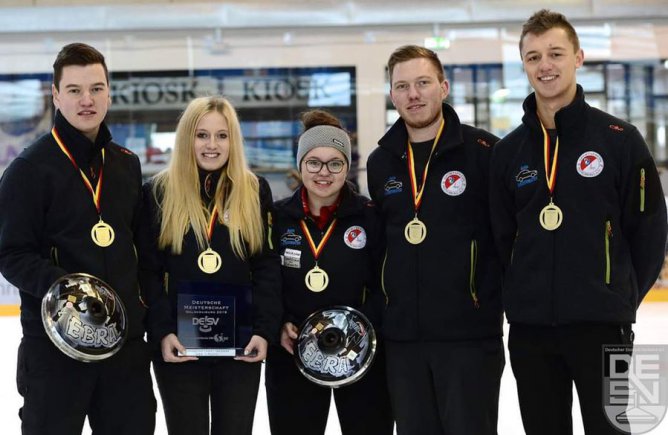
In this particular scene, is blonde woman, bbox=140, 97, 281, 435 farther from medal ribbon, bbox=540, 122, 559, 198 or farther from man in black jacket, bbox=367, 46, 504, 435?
medal ribbon, bbox=540, 122, 559, 198

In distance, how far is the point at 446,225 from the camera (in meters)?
3.23

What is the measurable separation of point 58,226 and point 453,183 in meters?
1.43

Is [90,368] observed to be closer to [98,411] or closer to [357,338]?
[98,411]

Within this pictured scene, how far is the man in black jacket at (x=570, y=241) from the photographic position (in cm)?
294

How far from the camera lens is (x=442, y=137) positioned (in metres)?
Answer: 3.34

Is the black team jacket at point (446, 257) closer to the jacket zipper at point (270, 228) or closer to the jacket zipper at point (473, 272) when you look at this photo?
the jacket zipper at point (473, 272)

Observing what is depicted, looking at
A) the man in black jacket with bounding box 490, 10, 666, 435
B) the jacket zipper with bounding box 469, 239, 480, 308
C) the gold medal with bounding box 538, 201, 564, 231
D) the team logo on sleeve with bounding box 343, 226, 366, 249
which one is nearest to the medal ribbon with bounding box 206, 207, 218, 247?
the team logo on sleeve with bounding box 343, 226, 366, 249

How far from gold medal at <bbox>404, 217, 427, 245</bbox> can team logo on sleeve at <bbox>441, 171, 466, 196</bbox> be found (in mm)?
158

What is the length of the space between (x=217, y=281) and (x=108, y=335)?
437mm

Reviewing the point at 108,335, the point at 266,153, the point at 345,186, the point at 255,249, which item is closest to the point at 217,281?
the point at 255,249

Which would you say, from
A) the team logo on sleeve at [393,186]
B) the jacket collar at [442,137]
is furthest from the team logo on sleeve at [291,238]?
the jacket collar at [442,137]

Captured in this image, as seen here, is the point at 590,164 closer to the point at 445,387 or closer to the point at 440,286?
the point at 440,286

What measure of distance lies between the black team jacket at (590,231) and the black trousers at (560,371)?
0.06m

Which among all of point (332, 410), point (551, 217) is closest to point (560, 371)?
point (551, 217)
